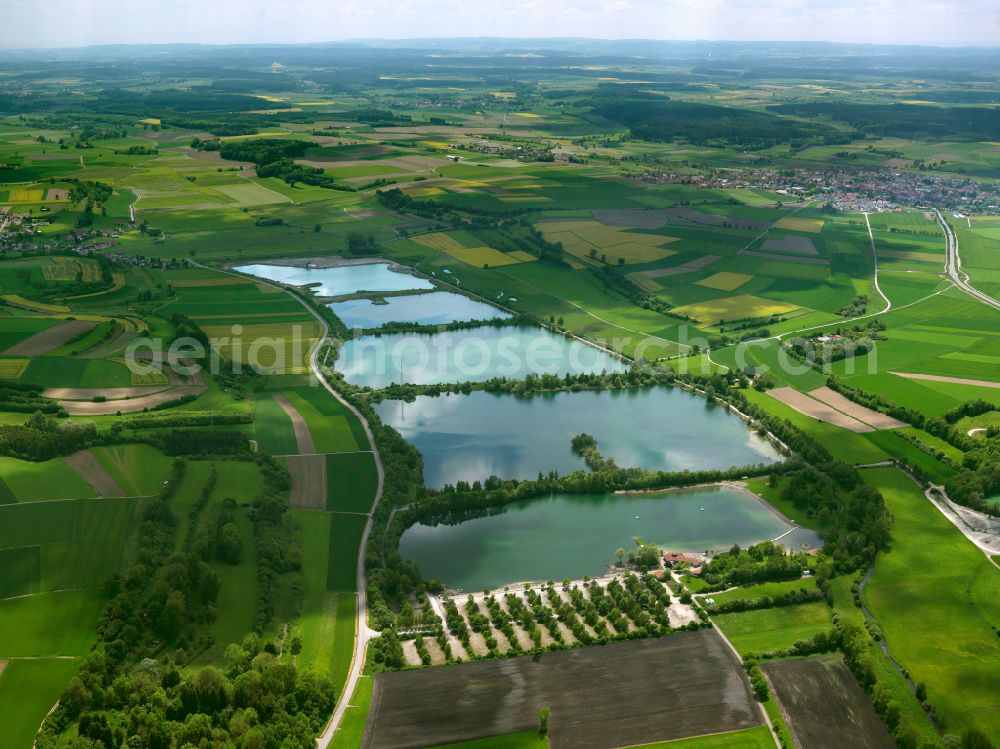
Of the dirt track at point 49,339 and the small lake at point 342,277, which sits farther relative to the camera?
the small lake at point 342,277

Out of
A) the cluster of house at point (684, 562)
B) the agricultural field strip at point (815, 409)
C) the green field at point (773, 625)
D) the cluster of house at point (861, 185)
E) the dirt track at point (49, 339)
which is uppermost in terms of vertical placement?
the cluster of house at point (861, 185)

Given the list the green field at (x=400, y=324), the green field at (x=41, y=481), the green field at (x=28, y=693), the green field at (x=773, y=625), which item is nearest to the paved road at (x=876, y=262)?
the green field at (x=400, y=324)

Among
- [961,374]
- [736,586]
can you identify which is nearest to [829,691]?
[736,586]

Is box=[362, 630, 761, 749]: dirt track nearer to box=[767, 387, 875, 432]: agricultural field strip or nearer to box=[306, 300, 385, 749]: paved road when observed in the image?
box=[306, 300, 385, 749]: paved road

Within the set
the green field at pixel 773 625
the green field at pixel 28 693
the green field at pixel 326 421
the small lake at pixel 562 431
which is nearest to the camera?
the green field at pixel 28 693

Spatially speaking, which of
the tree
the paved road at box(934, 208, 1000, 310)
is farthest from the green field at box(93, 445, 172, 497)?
the paved road at box(934, 208, 1000, 310)

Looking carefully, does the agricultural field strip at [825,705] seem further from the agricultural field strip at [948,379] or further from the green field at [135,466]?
the agricultural field strip at [948,379]

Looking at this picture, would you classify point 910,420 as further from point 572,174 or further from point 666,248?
point 572,174
